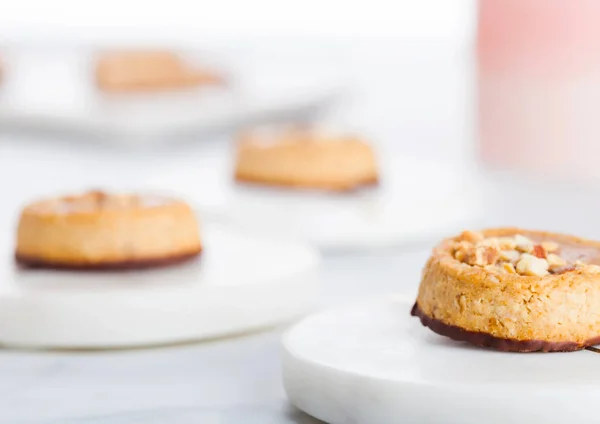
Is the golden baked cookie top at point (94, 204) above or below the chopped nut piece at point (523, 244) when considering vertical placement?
below

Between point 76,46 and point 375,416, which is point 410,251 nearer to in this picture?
point 375,416

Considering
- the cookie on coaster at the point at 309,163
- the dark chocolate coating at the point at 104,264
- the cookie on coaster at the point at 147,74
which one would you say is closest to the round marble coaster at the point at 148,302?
the dark chocolate coating at the point at 104,264

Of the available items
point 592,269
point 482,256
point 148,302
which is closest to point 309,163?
point 148,302

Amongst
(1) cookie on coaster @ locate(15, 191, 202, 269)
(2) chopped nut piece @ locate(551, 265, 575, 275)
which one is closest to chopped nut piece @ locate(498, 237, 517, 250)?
(2) chopped nut piece @ locate(551, 265, 575, 275)

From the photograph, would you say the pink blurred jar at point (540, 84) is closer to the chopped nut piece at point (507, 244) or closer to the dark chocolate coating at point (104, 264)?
the dark chocolate coating at point (104, 264)

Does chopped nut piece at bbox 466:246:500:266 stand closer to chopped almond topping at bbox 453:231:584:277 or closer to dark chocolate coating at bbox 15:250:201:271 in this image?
chopped almond topping at bbox 453:231:584:277

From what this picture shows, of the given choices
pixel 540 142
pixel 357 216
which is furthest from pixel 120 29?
pixel 357 216
